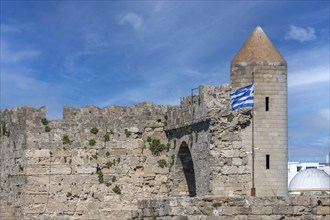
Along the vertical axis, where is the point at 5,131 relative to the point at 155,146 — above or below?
above

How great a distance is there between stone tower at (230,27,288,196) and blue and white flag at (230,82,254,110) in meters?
0.58

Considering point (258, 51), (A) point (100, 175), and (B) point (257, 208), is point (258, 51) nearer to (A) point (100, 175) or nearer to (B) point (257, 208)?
(A) point (100, 175)

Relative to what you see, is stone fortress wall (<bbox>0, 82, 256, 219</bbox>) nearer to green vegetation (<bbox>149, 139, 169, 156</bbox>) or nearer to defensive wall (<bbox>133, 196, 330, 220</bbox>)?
green vegetation (<bbox>149, 139, 169, 156</bbox>)

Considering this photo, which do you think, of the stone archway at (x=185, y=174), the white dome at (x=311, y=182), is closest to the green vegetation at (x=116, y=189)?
the stone archway at (x=185, y=174)

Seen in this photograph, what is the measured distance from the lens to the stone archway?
2306 centimetres

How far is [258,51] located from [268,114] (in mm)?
2003

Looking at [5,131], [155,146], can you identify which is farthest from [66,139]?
[155,146]

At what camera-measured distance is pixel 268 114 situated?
20391 mm

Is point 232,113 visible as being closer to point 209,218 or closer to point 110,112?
point 110,112

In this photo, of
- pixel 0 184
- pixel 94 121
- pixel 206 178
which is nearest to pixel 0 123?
pixel 0 184

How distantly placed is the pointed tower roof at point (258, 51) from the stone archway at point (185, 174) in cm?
417

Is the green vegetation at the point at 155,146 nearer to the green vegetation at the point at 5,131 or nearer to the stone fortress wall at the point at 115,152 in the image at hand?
the stone fortress wall at the point at 115,152

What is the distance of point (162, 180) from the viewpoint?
23.8 m

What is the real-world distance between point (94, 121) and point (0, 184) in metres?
5.03
